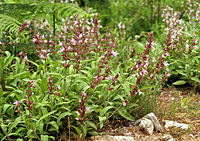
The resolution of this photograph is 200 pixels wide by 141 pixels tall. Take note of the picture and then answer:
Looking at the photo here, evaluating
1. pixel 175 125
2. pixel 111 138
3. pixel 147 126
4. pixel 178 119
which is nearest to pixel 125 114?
pixel 147 126

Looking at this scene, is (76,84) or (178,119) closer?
(76,84)

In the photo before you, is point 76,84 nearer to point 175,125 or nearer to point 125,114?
point 125,114

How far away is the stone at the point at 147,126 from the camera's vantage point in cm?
299

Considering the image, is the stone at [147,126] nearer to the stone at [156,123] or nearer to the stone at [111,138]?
the stone at [156,123]

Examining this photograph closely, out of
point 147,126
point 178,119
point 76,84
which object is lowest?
point 178,119

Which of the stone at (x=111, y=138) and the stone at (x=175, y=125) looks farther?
the stone at (x=175, y=125)

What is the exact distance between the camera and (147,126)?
3.00 metres

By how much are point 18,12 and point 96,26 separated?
5.56 ft

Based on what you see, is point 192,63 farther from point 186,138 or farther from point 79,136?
point 79,136

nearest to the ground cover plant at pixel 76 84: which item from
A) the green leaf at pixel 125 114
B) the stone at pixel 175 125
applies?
the green leaf at pixel 125 114

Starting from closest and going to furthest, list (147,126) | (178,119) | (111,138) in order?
(111,138) → (147,126) → (178,119)

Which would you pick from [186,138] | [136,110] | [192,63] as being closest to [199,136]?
[186,138]

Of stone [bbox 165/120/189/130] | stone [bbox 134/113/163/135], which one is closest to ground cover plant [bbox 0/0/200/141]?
stone [bbox 134/113/163/135]

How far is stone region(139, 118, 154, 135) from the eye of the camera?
2988 millimetres
